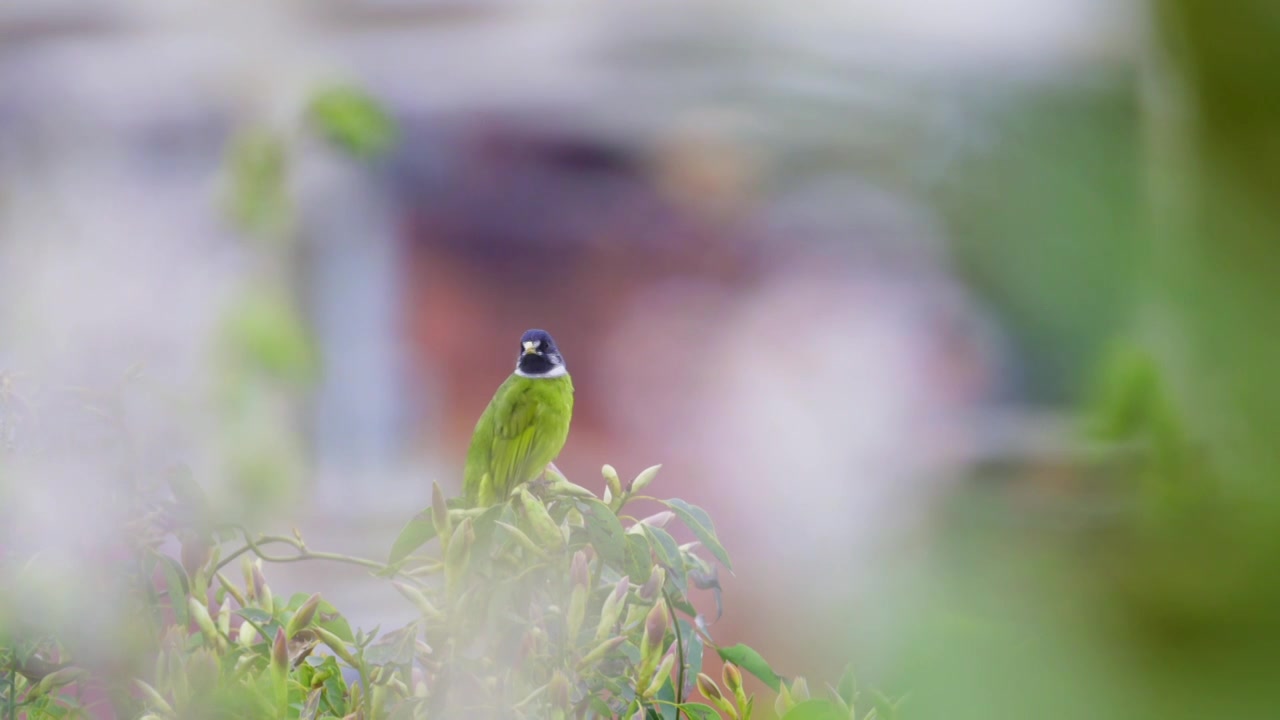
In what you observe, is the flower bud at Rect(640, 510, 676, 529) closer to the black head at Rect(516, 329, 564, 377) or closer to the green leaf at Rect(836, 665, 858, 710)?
the green leaf at Rect(836, 665, 858, 710)

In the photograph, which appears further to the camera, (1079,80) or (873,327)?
(873,327)

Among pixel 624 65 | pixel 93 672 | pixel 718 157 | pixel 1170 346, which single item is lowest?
pixel 93 672

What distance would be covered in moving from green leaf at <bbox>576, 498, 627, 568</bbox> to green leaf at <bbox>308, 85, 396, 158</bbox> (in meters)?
0.61

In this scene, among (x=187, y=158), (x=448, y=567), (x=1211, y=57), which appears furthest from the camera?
(x=187, y=158)

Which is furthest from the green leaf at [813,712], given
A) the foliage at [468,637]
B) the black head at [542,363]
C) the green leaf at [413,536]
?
the black head at [542,363]

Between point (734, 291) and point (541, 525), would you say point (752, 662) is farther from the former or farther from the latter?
point (734, 291)

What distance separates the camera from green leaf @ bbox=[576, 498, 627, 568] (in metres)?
0.31

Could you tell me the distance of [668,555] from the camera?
1.03ft

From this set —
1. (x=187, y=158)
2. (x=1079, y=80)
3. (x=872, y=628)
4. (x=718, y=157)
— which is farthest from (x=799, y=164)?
(x=872, y=628)

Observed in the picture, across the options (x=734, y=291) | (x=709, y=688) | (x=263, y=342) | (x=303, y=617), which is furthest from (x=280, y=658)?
(x=734, y=291)

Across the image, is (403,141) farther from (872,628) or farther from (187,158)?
(872,628)

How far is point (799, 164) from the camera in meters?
1.86

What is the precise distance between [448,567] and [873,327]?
141 cm

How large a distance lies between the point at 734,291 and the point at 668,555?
1422mm
